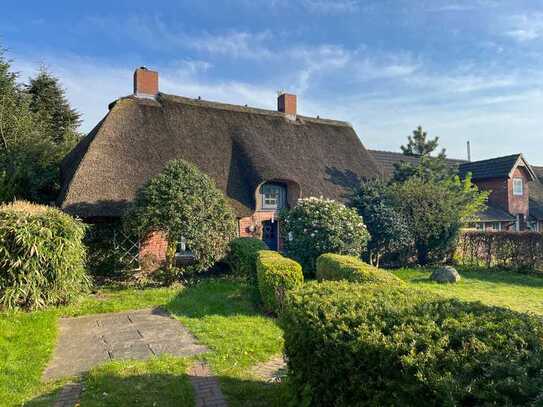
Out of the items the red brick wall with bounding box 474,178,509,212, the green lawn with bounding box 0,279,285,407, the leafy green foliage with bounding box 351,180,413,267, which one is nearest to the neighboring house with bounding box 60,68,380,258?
the leafy green foliage with bounding box 351,180,413,267

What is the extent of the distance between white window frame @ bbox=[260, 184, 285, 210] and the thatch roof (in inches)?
30.8

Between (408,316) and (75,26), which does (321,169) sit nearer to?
(75,26)

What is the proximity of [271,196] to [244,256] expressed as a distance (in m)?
5.02

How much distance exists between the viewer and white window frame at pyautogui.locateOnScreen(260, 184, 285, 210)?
1470 cm

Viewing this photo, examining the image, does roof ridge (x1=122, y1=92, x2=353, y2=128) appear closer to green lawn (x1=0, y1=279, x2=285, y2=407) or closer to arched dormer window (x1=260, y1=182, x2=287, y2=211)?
arched dormer window (x1=260, y1=182, x2=287, y2=211)

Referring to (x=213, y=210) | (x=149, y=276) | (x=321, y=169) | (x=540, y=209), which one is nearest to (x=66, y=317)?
(x=149, y=276)

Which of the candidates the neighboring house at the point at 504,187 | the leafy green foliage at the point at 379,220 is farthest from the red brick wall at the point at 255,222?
the neighboring house at the point at 504,187

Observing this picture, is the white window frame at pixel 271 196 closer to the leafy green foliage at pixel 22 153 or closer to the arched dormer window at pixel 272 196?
the arched dormer window at pixel 272 196

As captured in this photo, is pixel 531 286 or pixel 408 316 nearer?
pixel 408 316

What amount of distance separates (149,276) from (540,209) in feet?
88.1

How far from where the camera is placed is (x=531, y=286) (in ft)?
39.2

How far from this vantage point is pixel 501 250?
14945 millimetres

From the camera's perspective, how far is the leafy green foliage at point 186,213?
1016cm

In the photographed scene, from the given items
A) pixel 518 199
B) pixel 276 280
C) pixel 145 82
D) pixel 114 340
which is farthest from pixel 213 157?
pixel 518 199
